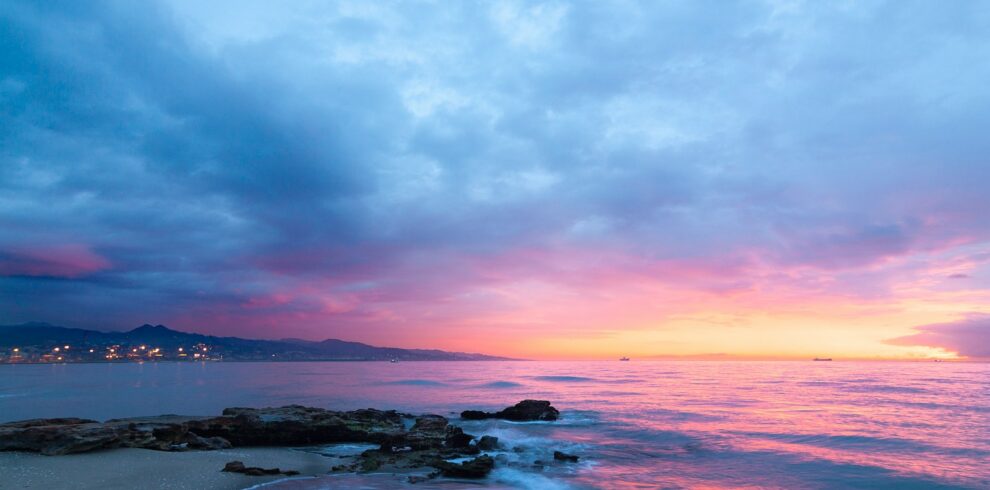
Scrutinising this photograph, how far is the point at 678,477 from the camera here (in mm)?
22125

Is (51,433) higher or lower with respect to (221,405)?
higher

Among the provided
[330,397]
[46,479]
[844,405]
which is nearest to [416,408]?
[330,397]

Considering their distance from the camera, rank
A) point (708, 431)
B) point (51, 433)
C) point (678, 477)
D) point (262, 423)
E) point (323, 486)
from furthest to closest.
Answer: point (708, 431) → point (262, 423) → point (678, 477) → point (51, 433) → point (323, 486)

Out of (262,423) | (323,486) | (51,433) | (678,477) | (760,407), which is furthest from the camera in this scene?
(760,407)

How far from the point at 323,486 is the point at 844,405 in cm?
5145

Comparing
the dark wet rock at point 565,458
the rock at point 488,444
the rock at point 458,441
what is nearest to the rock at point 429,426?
the rock at point 458,441

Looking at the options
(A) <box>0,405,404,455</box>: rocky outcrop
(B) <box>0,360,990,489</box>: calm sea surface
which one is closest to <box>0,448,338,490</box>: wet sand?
(A) <box>0,405,404,455</box>: rocky outcrop

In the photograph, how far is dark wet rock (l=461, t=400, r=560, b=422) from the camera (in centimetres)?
4238

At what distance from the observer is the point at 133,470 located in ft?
58.5

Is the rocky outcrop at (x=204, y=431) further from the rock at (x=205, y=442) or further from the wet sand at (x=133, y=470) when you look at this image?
the wet sand at (x=133, y=470)

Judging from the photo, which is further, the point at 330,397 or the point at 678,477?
the point at 330,397

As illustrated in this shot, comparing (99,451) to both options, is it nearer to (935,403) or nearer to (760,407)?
(760,407)

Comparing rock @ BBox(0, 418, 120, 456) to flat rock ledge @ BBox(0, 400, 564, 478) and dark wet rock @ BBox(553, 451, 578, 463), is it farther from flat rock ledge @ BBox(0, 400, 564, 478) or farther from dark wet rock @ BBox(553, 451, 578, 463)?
dark wet rock @ BBox(553, 451, 578, 463)

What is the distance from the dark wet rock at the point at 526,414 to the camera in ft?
139
